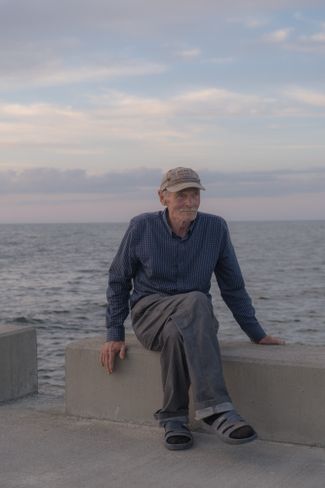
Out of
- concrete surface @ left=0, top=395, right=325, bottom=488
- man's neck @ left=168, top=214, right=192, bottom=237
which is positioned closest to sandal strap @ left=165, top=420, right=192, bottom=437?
concrete surface @ left=0, top=395, right=325, bottom=488

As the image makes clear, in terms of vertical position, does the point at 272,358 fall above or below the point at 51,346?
above

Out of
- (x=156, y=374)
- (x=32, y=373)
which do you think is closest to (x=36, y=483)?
(x=156, y=374)

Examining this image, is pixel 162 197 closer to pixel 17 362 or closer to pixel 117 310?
pixel 117 310

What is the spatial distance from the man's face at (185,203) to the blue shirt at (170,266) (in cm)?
13

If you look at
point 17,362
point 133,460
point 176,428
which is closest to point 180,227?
point 176,428

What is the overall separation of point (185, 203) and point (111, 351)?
985mm

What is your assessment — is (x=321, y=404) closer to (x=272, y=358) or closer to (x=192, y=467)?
(x=272, y=358)

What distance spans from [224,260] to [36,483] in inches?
66.3

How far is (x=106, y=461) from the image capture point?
4270 mm

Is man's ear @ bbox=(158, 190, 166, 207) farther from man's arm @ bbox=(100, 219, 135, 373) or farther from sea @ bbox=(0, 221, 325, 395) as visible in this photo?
sea @ bbox=(0, 221, 325, 395)

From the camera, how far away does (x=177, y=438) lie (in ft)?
14.5

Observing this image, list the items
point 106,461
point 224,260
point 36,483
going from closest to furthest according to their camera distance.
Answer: point 36,483 < point 106,461 < point 224,260

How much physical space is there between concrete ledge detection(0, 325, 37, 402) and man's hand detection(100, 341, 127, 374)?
0.91 metres

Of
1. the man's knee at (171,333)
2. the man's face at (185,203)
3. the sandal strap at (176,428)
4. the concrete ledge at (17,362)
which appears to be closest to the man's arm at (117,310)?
the man's face at (185,203)
